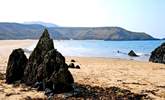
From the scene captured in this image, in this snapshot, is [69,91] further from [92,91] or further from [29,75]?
[29,75]

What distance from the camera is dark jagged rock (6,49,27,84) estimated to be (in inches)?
795

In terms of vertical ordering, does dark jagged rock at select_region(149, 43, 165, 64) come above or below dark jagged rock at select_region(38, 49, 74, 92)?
below

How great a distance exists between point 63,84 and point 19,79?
4148mm

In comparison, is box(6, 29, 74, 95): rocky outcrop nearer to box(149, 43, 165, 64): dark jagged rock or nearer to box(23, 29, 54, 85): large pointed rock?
box(23, 29, 54, 85): large pointed rock

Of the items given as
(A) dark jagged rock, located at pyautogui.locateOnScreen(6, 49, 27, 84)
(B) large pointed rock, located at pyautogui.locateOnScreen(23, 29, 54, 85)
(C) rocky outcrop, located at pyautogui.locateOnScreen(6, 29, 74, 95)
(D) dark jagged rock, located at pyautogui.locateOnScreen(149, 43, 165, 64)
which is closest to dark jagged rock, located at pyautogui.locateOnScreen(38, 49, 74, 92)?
(C) rocky outcrop, located at pyautogui.locateOnScreen(6, 29, 74, 95)

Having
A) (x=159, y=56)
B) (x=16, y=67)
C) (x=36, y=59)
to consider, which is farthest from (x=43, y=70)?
(x=159, y=56)

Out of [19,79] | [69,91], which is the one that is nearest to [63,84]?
[69,91]

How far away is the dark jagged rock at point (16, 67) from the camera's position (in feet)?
66.2

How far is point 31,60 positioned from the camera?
65.2 ft

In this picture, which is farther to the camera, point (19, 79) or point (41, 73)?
point (19, 79)

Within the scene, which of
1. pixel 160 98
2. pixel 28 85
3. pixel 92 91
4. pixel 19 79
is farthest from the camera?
pixel 19 79

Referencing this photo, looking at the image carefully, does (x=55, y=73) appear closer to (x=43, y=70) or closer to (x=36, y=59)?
(x=43, y=70)

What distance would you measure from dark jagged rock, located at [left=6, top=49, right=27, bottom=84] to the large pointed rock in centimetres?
87

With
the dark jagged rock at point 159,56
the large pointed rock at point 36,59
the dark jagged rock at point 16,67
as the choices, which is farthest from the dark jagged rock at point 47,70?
the dark jagged rock at point 159,56
